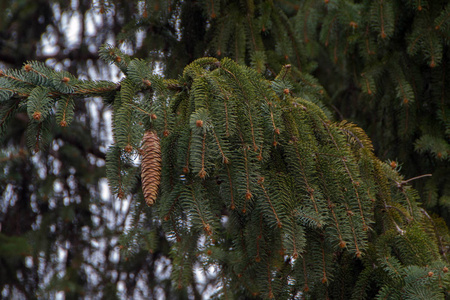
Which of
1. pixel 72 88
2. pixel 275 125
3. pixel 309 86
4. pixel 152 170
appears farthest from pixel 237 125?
pixel 309 86

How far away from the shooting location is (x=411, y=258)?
5.51 feet

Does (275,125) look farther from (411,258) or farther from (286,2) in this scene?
(286,2)

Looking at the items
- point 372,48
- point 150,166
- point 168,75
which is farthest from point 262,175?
point 372,48

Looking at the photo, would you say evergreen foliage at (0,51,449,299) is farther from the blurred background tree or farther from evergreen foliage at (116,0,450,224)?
evergreen foliage at (116,0,450,224)

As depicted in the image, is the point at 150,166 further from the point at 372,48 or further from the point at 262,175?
the point at 372,48

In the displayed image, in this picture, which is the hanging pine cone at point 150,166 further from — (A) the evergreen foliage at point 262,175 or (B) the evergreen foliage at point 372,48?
(B) the evergreen foliage at point 372,48

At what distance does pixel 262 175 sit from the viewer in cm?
152

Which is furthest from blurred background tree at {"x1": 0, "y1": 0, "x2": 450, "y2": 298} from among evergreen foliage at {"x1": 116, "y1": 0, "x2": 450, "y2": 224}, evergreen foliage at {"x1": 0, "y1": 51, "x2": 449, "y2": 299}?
evergreen foliage at {"x1": 0, "y1": 51, "x2": 449, "y2": 299}

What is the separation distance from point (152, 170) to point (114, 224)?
114 inches

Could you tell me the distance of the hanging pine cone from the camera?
1.27m

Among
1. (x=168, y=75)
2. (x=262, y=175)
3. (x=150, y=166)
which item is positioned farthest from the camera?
(x=168, y=75)

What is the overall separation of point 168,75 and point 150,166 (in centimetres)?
143

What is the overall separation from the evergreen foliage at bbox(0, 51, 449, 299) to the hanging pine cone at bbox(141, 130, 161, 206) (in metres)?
0.03

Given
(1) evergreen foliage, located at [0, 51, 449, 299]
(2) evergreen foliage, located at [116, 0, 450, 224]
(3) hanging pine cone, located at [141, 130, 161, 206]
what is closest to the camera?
(3) hanging pine cone, located at [141, 130, 161, 206]
